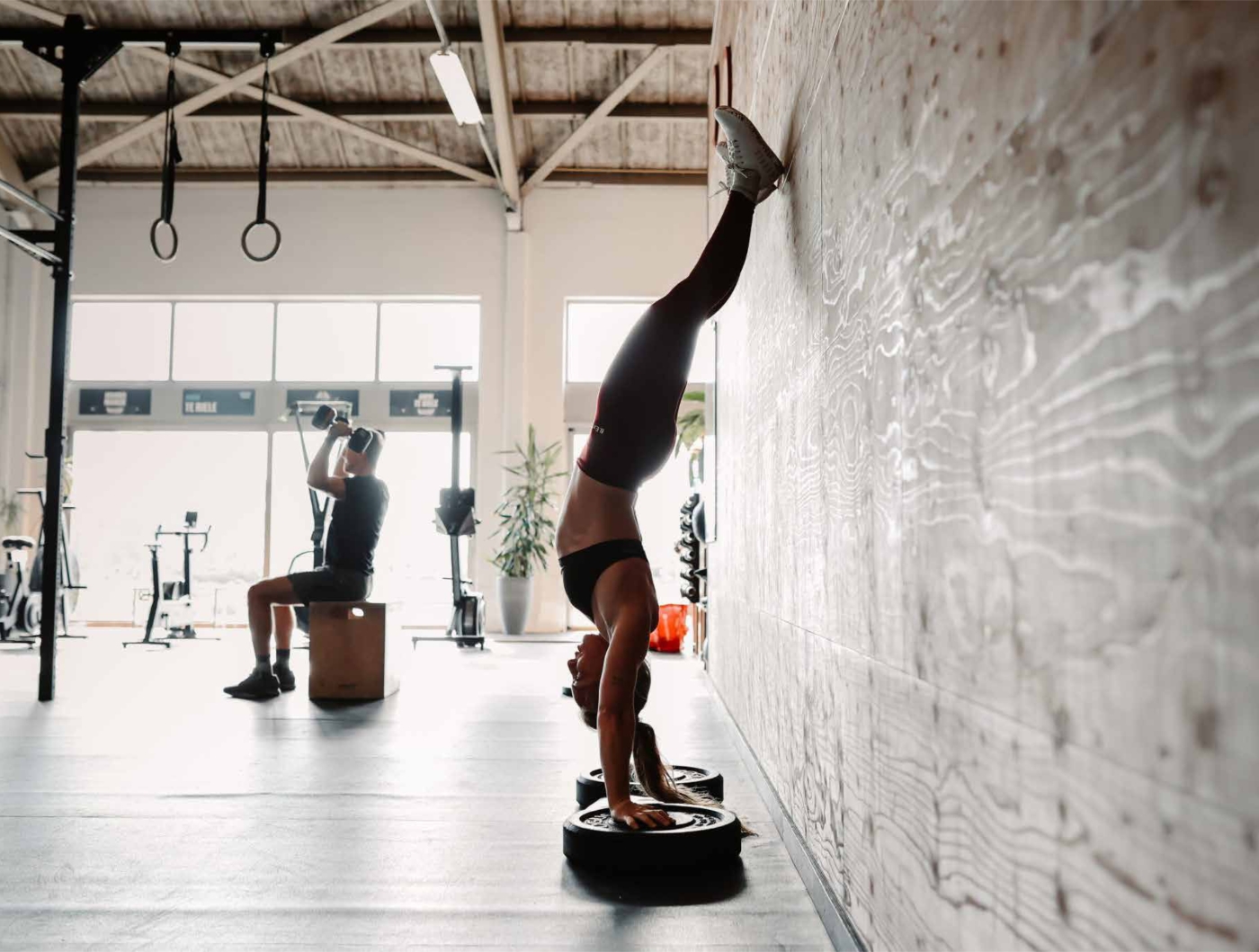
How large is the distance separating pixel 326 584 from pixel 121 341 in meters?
6.39

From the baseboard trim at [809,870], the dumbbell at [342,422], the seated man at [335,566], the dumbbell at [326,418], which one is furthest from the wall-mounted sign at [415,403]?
the baseboard trim at [809,870]

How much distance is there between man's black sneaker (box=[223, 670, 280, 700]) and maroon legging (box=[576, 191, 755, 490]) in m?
2.97

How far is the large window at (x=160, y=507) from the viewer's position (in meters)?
9.58

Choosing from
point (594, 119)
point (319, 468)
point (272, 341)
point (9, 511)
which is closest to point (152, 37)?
point (319, 468)

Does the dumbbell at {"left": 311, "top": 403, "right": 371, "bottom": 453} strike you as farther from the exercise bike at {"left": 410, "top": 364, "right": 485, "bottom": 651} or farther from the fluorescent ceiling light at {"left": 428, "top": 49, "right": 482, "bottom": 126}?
the fluorescent ceiling light at {"left": 428, "top": 49, "right": 482, "bottom": 126}

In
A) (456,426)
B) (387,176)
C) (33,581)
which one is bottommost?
(33,581)

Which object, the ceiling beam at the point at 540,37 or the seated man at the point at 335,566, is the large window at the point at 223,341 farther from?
the seated man at the point at 335,566

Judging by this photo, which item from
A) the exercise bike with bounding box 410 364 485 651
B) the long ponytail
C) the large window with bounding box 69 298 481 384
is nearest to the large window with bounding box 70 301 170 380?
the large window with bounding box 69 298 481 384

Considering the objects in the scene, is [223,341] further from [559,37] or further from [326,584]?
[326,584]

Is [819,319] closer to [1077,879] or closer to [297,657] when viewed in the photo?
[1077,879]

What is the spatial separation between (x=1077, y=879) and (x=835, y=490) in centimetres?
99

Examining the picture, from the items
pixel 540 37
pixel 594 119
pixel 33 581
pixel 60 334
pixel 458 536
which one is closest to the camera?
pixel 60 334

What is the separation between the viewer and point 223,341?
973 centimetres

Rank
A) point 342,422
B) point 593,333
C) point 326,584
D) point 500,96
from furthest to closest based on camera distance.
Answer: point 593,333 < point 500,96 < point 342,422 < point 326,584
